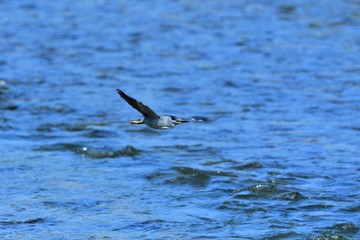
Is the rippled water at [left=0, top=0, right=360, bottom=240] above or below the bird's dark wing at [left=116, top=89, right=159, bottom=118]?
below

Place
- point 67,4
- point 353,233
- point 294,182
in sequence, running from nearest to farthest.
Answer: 1. point 353,233
2. point 294,182
3. point 67,4

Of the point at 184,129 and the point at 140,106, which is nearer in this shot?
the point at 140,106

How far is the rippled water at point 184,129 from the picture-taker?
27.4 ft

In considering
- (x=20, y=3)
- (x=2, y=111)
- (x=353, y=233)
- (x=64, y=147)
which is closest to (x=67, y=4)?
(x=20, y=3)

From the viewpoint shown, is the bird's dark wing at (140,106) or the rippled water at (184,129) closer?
A: the bird's dark wing at (140,106)

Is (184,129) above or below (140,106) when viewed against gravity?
below

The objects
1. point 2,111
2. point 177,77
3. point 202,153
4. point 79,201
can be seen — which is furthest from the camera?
point 177,77

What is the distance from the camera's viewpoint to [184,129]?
11.9 meters

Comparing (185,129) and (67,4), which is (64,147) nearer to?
(185,129)

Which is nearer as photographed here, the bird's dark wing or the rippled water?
the bird's dark wing

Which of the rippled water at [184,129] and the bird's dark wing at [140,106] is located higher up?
the bird's dark wing at [140,106]

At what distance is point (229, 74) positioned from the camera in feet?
49.3

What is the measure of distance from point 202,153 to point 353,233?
3.04 metres

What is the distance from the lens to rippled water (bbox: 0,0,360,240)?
8.35 meters
